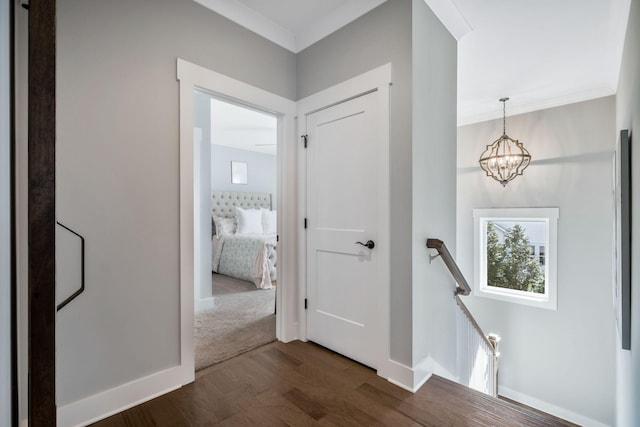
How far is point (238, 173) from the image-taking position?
6.73 meters

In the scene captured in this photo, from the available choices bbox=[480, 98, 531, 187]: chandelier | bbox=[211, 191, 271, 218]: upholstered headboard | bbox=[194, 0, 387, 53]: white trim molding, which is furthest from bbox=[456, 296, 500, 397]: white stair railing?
bbox=[211, 191, 271, 218]: upholstered headboard

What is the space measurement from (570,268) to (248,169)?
19.2 feet

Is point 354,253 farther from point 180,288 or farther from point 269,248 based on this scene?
point 269,248

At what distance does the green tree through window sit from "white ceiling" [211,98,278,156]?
3466mm

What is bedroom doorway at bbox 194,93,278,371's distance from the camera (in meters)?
2.82

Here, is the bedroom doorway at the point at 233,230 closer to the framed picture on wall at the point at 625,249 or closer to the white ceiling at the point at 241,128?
the white ceiling at the point at 241,128

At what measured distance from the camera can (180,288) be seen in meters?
1.94

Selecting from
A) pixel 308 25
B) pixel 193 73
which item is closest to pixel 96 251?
pixel 193 73

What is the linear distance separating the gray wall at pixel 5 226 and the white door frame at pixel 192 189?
1365mm

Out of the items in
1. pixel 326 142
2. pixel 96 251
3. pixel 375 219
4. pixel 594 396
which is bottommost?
pixel 594 396

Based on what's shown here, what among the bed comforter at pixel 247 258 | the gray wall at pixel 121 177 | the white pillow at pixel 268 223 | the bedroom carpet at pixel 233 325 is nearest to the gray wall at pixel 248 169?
the white pillow at pixel 268 223

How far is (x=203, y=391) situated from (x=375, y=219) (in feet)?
5.03

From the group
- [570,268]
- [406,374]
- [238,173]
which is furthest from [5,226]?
[238,173]

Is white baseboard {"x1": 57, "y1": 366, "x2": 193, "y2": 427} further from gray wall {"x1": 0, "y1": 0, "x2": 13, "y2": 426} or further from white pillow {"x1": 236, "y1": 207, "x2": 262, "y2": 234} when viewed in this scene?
white pillow {"x1": 236, "y1": 207, "x2": 262, "y2": 234}
